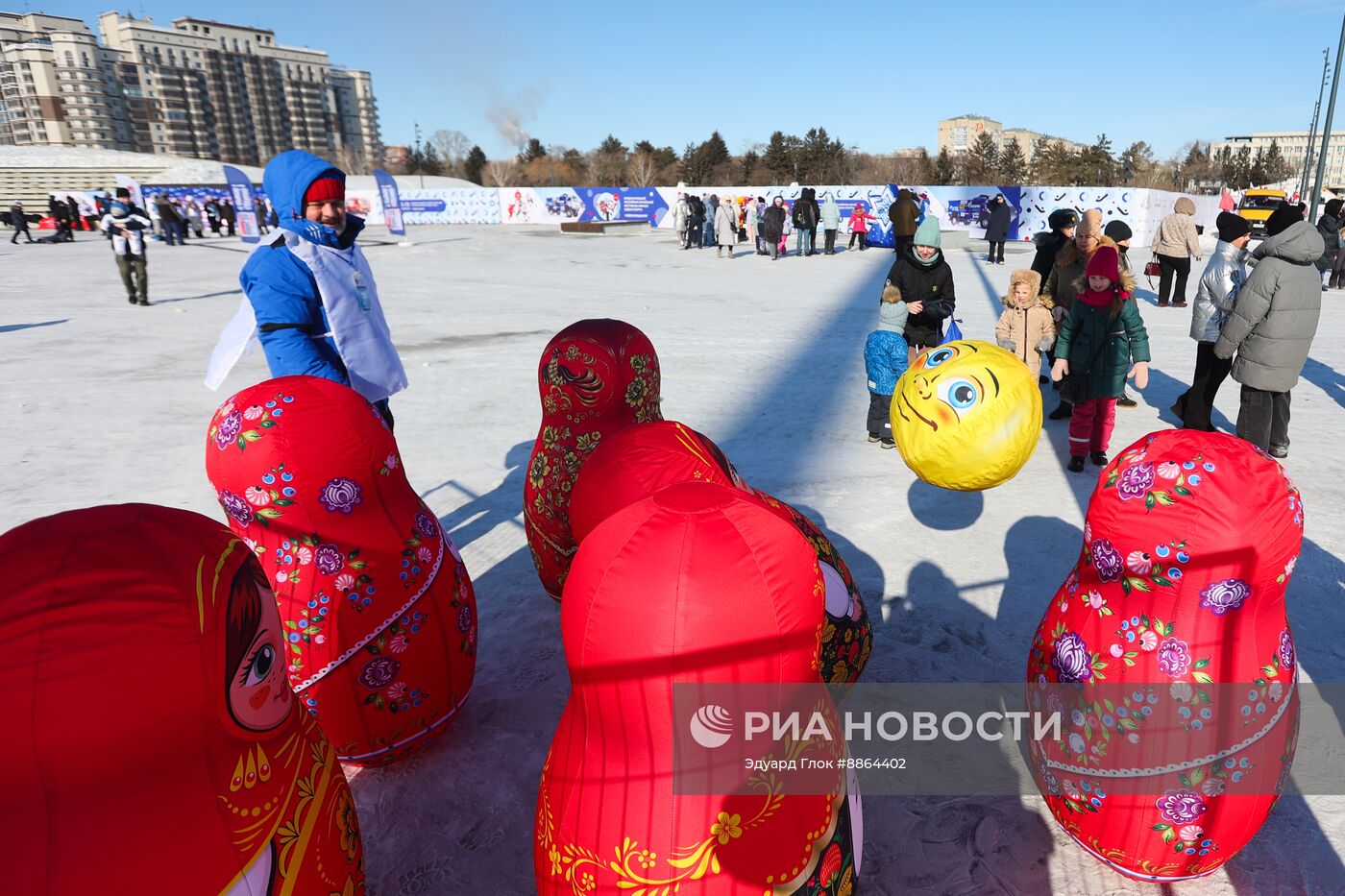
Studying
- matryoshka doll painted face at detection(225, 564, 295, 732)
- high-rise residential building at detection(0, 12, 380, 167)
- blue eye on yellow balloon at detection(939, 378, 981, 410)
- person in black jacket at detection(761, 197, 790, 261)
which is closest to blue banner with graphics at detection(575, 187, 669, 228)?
person in black jacket at detection(761, 197, 790, 261)

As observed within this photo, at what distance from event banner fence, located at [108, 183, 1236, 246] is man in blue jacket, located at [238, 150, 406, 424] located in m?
12.4

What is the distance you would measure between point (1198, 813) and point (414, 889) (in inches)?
100

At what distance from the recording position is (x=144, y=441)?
7340 mm

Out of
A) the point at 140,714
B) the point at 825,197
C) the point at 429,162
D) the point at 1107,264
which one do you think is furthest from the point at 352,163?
the point at 140,714

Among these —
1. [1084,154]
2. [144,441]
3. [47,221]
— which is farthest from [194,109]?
[144,441]

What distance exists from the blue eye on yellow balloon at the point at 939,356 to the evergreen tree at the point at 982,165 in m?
71.1

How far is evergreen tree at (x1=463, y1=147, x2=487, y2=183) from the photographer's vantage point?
282ft

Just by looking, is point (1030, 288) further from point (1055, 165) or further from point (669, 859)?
point (1055, 165)

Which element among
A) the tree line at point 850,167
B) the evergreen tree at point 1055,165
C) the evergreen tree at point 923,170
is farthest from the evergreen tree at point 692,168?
the evergreen tree at point 1055,165

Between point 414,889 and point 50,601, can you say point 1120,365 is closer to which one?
point 414,889

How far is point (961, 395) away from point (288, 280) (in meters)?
3.35

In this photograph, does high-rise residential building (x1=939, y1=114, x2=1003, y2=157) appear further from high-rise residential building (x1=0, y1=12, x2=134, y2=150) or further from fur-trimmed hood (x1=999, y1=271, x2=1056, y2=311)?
fur-trimmed hood (x1=999, y1=271, x2=1056, y2=311)

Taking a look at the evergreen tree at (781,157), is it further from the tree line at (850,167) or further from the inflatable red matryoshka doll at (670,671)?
the inflatable red matryoshka doll at (670,671)

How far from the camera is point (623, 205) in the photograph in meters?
41.2
